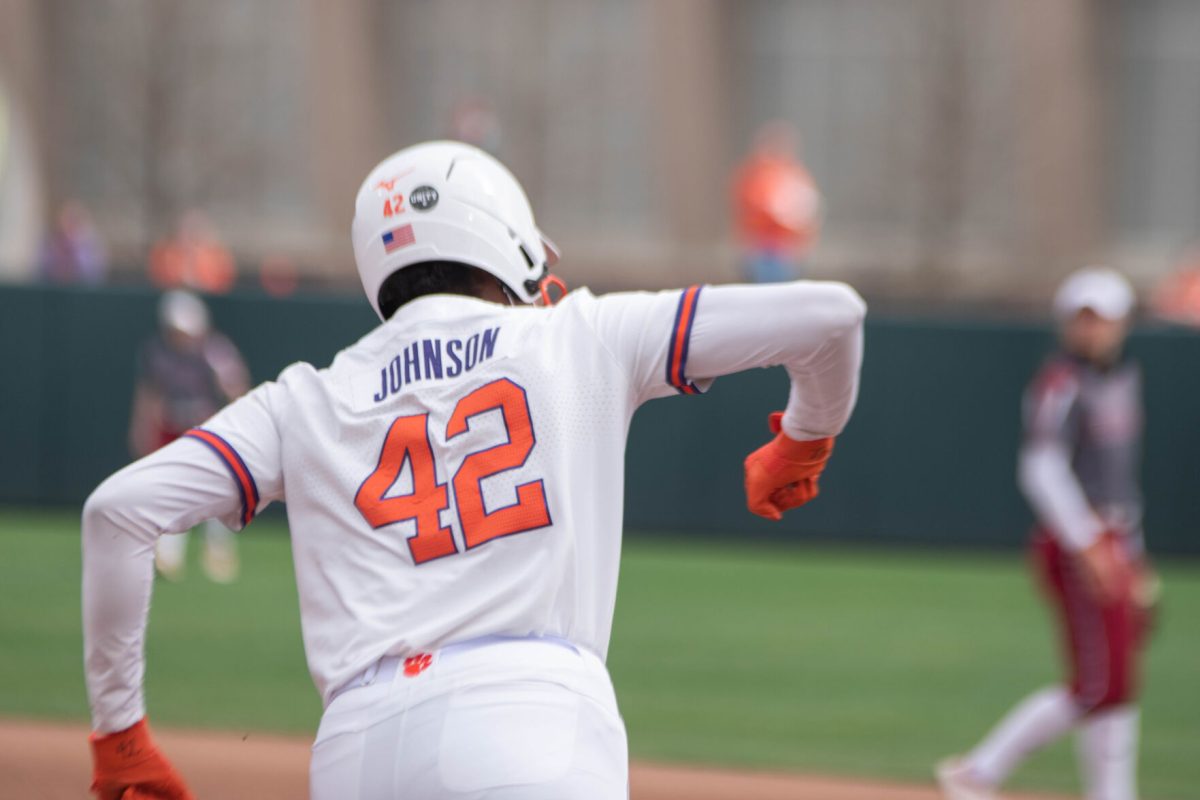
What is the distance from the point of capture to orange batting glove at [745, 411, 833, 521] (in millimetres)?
3035

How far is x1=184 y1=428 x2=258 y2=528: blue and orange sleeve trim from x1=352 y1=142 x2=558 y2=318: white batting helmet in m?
0.48

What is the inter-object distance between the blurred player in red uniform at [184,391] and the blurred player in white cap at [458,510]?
9.58 metres

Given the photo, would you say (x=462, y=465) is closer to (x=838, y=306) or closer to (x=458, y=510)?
(x=458, y=510)

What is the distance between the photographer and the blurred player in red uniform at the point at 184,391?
12.7m

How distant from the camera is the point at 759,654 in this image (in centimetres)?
1002

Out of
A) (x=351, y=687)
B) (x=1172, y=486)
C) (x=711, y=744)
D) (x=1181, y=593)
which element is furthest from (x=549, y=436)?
(x=1172, y=486)

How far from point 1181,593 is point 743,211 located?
676cm

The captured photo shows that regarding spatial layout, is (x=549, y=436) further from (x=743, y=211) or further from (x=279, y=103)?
(x=279, y=103)

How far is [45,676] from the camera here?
28.5 ft

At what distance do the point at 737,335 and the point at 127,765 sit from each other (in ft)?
4.21

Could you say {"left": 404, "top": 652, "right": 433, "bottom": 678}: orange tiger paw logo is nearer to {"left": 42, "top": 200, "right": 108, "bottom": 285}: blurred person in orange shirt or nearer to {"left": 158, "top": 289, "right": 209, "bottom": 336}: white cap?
{"left": 158, "top": 289, "right": 209, "bottom": 336}: white cap

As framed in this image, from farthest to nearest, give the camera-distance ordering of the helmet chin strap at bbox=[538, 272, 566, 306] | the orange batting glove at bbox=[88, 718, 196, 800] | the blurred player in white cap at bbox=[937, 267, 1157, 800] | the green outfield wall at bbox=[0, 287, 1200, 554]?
the green outfield wall at bbox=[0, 287, 1200, 554]
the blurred player in white cap at bbox=[937, 267, 1157, 800]
the helmet chin strap at bbox=[538, 272, 566, 306]
the orange batting glove at bbox=[88, 718, 196, 800]

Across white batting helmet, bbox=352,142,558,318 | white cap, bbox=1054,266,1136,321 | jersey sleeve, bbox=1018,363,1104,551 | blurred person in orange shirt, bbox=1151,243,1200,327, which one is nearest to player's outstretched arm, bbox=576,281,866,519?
white batting helmet, bbox=352,142,558,318

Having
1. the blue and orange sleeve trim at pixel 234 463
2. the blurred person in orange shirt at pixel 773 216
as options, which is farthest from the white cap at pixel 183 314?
the blue and orange sleeve trim at pixel 234 463
